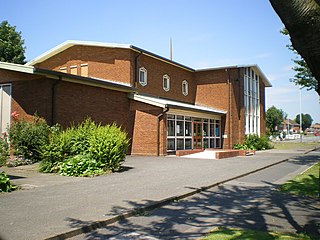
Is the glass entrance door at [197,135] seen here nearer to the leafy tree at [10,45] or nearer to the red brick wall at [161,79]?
the red brick wall at [161,79]

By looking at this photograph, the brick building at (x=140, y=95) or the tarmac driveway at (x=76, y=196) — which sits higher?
the brick building at (x=140, y=95)

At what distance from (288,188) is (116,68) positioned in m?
16.5

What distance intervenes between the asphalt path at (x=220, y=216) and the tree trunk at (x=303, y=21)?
339cm

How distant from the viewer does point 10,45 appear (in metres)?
37.7

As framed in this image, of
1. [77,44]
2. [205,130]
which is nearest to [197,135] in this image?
[205,130]

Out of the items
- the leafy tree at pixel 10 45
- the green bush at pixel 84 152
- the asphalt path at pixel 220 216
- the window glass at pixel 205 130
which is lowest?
the asphalt path at pixel 220 216

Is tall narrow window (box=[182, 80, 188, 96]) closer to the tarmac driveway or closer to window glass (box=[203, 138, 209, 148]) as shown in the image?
window glass (box=[203, 138, 209, 148])

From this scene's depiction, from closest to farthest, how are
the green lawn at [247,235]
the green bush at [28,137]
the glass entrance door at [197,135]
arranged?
the green lawn at [247,235] → the green bush at [28,137] → the glass entrance door at [197,135]

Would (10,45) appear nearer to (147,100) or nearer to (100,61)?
(100,61)

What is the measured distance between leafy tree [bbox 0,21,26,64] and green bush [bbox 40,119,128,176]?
28868 millimetres

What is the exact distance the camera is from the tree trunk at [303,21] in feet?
9.21

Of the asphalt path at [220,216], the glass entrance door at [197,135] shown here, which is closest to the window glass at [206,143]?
the glass entrance door at [197,135]

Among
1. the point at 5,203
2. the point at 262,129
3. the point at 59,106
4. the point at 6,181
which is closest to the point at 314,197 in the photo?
the point at 5,203

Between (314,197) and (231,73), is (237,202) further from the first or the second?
(231,73)
